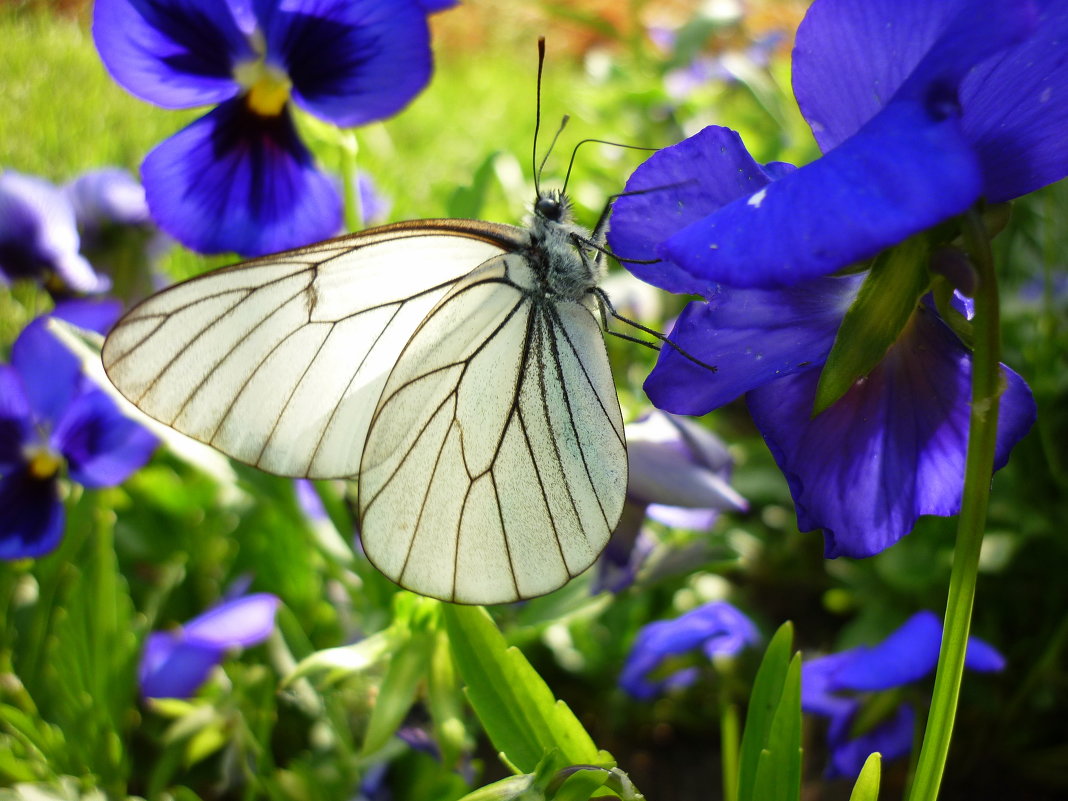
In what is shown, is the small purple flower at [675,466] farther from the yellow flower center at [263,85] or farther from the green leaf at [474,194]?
the yellow flower center at [263,85]

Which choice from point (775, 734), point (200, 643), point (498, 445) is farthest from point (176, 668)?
point (775, 734)

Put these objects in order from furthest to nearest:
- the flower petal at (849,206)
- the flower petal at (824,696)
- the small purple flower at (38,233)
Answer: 1. the small purple flower at (38,233)
2. the flower petal at (824,696)
3. the flower petal at (849,206)

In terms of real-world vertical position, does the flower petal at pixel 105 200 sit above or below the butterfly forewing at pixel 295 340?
above

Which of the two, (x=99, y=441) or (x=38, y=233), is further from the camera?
(x=38, y=233)

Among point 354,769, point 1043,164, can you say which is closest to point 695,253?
point 1043,164

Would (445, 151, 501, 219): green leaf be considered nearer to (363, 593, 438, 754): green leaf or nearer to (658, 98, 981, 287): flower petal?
(363, 593, 438, 754): green leaf

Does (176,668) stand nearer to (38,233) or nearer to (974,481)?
(38,233)

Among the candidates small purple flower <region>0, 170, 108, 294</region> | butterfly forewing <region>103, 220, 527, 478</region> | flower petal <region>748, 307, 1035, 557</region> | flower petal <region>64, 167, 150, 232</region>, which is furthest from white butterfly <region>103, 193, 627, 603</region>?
flower petal <region>64, 167, 150, 232</region>

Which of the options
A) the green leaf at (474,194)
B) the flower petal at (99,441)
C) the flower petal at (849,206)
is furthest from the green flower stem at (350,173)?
the flower petal at (849,206)
